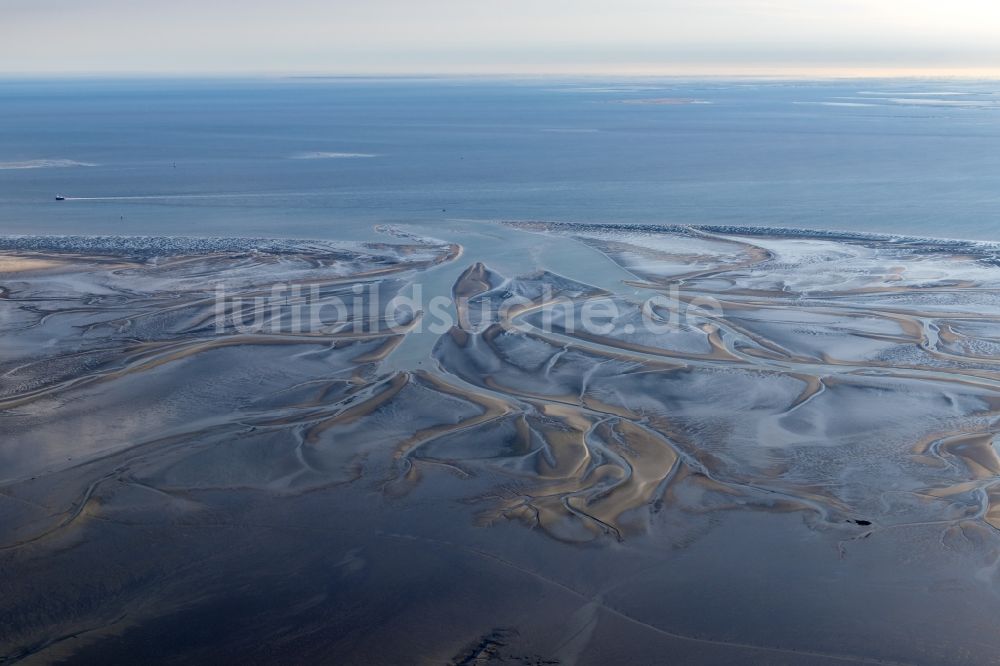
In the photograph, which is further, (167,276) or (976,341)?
(167,276)

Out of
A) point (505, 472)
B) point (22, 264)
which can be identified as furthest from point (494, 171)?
point (505, 472)

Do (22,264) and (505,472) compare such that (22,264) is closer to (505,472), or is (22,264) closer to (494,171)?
(505,472)

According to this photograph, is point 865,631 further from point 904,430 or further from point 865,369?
point 865,369

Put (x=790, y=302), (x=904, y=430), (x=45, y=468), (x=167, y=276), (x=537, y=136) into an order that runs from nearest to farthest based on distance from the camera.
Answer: (x=45, y=468) < (x=904, y=430) < (x=790, y=302) < (x=167, y=276) < (x=537, y=136)

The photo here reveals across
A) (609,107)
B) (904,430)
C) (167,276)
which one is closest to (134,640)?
(904,430)

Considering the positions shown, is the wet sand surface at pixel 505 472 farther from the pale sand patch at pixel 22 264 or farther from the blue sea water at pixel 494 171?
the blue sea water at pixel 494 171

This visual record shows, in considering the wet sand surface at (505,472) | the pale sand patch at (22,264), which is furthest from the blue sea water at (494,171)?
the wet sand surface at (505,472)

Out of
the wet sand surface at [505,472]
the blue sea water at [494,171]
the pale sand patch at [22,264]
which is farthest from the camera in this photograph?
the blue sea water at [494,171]

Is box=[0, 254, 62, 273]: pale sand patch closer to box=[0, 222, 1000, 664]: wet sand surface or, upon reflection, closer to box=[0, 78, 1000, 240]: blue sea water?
box=[0, 222, 1000, 664]: wet sand surface
